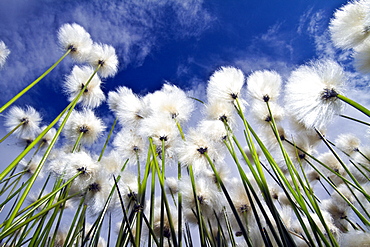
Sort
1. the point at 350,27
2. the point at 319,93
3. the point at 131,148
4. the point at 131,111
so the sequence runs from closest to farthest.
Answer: the point at 319,93, the point at 350,27, the point at 131,148, the point at 131,111

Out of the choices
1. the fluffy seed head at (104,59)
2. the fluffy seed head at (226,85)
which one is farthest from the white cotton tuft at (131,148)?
→ the fluffy seed head at (104,59)

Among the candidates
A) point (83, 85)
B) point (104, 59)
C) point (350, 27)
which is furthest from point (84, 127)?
point (350, 27)

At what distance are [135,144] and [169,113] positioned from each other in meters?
0.45

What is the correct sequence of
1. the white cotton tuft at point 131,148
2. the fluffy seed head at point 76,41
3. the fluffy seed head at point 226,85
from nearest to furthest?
the fluffy seed head at point 226,85 → the white cotton tuft at point 131,148 → the fluffy seed head at point 76,41

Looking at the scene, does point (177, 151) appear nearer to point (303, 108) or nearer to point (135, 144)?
point (135, 144)

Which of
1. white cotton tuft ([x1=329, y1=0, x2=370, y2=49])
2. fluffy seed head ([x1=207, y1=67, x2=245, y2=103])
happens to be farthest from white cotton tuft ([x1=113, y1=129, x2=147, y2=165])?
white cotton tuft ([x1=329, y1=0, x2=370, y2=49])

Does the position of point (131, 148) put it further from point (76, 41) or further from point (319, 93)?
point (319, 93)

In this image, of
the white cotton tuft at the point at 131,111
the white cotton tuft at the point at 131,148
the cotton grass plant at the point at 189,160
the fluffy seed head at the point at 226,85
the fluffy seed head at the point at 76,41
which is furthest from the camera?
the fluffy seed head at the point at 76,41

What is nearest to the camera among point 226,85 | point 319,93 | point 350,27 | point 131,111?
point 319,93

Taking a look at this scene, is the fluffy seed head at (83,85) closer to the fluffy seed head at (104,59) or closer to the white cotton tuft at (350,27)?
the fluffy seed head at (104,59)

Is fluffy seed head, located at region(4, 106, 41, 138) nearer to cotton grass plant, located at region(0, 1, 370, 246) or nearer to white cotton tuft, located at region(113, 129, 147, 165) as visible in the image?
cotton grass plant, located at region(0, 1, 370, 246)

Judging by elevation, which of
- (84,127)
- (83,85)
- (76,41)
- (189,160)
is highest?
(76,41)

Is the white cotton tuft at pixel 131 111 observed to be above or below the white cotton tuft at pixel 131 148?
above

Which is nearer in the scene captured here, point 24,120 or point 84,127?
point 84,127
